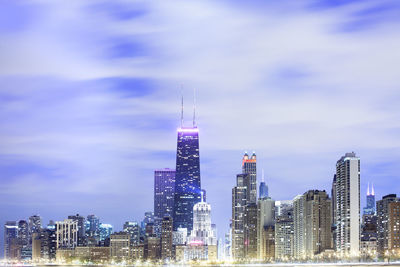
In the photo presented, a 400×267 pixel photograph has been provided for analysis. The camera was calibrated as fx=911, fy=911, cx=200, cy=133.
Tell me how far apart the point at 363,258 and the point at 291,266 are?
1471 cm

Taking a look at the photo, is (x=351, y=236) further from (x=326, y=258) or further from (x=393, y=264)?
(x=393, y=264)

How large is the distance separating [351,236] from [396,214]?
11.1 m

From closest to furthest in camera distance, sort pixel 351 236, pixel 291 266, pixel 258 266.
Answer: pixel 291 266, pixel 258 266, pixel 351 236

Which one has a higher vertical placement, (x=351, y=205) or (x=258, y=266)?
(x=351, y=205)

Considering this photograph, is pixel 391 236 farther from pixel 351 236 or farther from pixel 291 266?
pixel 291 266

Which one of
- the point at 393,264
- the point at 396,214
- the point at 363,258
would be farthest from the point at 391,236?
the point at 393,264

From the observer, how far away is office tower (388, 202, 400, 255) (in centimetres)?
19225

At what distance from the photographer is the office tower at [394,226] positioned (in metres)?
192

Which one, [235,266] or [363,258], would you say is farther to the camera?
[235,266]

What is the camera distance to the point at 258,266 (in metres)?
182

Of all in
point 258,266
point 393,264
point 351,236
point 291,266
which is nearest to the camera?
point 393,264

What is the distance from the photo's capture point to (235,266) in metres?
193

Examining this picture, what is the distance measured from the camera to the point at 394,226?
195000mm

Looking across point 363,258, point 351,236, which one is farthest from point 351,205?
point 363,258
